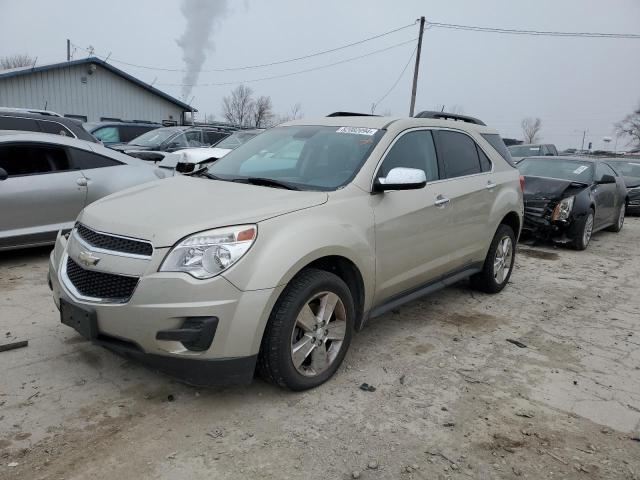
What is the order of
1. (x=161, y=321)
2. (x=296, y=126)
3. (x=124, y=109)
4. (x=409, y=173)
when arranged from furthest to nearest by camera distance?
(x=124, y=109)
(x=296, y=126)
(x=409, y=173)
(x=161, y=321)

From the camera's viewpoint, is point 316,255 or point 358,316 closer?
point 316,255

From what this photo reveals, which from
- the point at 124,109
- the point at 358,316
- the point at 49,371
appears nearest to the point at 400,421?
the point at 358,316

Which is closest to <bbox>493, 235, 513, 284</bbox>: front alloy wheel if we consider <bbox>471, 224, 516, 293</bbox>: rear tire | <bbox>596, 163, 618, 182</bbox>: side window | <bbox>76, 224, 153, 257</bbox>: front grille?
<bbox>471, 224, 516, 293</bbox>: rear tire

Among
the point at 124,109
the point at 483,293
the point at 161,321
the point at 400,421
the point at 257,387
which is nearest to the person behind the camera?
the point at 161,321

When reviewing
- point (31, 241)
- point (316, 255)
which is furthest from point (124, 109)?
point (316, 255)

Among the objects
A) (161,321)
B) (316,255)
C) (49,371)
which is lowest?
(49,371)

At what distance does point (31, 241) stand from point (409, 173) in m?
4.48

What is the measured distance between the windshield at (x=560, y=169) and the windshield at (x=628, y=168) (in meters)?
5.44

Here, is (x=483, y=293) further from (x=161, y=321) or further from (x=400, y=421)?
(x=161, y=321)

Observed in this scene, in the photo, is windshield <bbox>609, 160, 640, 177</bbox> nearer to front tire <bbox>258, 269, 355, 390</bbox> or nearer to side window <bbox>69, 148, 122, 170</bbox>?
side window <bbox>69, 148, 122, 170</bbox>

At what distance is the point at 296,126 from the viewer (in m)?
4.40

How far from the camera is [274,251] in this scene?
2.83 m

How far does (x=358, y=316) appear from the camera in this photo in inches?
140

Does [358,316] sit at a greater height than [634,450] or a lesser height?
→ greater
